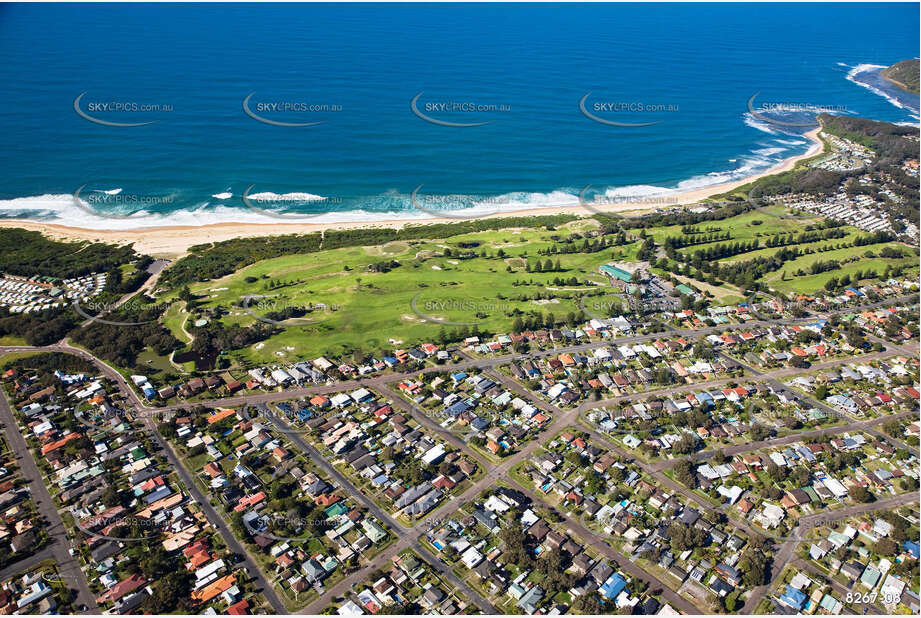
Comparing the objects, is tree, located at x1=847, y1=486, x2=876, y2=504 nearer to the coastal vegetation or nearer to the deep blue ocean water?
the deep blue ocean water

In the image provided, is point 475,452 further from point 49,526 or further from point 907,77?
point 907,77

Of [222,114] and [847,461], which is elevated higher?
[222,114]

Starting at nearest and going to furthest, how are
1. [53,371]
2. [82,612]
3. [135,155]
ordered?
[82,612] → [53,371] → [135,155]

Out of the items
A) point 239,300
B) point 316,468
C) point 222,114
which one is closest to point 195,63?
point 222,114

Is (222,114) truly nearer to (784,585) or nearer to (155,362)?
(155,362)

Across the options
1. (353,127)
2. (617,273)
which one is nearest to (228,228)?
(353,127)

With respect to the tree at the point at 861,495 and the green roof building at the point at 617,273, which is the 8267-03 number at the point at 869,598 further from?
the green roof building at the point at 617,273

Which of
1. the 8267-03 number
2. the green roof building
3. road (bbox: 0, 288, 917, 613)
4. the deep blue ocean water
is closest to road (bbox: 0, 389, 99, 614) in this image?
road (bbox: 0, 288, 917, 613)

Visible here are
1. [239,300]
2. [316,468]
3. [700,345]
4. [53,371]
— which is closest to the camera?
[316,468]
